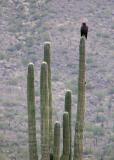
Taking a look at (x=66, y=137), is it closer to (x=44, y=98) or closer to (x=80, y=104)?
(x=80, y=104)

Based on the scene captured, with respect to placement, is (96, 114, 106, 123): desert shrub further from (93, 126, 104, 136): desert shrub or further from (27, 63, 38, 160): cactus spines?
(27, 63, 38, 160): cactus spines

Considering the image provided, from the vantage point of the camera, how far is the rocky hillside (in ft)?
63.1

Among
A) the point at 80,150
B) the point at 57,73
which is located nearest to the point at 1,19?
the point at 57,73

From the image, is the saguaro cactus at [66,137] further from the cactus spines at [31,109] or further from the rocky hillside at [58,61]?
the rocky hillside at [58,61]

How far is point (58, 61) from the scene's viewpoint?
25547 millimetres

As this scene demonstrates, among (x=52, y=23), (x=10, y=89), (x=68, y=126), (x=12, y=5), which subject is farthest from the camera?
(x=12, y=5)

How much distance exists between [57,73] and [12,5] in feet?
26.6

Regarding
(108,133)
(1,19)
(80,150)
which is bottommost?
(108,133)

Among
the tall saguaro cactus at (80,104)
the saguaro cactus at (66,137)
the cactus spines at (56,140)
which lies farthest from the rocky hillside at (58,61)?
the cactus spines at (56,140)

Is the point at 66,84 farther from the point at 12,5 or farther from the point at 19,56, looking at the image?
the point at 12,5

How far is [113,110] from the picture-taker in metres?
21.3

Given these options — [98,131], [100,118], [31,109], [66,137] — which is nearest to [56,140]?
[66,137]

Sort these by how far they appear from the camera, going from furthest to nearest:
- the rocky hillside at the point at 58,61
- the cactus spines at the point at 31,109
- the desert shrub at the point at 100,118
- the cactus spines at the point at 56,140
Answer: the desert shrub at the point at 100,118, the rocky hillside at the point at 58,61, the cactus spines at the point at 31,109, the cactus spines at the point at 56,140

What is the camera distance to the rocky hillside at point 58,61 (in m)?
19.2
